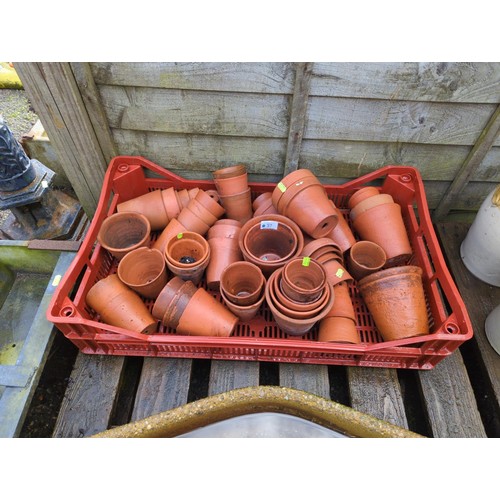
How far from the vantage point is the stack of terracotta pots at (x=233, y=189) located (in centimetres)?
181

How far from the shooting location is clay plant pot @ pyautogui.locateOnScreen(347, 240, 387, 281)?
1717 mm

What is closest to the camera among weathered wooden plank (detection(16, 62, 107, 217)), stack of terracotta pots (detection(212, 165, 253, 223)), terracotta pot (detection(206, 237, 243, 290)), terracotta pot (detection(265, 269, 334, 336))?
terracotta pot (detection(265, 269, 334, 336))

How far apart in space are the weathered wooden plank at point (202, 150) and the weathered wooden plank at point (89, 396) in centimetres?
101

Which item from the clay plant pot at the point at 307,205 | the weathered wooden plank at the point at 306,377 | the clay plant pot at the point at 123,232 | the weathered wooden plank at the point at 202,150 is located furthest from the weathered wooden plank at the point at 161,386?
the weathered wooden plank at the point at 202,150

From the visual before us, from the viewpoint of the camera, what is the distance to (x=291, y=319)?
1455 millimetres

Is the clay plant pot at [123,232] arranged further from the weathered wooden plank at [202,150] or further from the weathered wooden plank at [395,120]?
the weathered wooden plank at [395,120]

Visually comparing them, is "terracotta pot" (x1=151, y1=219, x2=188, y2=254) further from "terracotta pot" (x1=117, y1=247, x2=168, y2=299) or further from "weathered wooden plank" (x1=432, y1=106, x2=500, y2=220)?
"weathered wooden plank" (x1=432, y1=106, x2=500, y2=220)

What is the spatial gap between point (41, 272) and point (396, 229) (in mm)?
1832

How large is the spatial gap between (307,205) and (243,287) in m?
0.47

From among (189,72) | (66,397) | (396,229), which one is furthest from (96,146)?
(396,229)

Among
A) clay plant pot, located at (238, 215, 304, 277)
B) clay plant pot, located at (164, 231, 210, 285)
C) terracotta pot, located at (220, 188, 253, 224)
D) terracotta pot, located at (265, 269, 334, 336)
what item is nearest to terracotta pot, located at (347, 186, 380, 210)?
clay plant pot, located at (238, 215, 304, 277)

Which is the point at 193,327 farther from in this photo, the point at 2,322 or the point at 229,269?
the point at 2,322

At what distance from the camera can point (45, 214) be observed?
2225 millimetres

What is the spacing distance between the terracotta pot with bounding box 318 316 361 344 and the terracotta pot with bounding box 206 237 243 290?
0.48 m
